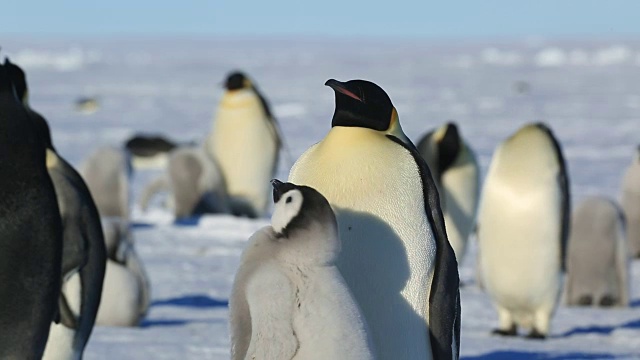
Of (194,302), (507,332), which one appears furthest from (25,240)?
(194,302)

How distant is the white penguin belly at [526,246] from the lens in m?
6.78

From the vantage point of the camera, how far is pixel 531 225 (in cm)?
678

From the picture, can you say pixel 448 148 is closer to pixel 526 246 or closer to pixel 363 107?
pixel 526 246

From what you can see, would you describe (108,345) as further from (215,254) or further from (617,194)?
(617,194)

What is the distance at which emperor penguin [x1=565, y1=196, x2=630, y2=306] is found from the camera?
27.5 ft

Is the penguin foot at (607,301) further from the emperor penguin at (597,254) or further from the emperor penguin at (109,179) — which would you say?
the emperor penguin at (109,179)

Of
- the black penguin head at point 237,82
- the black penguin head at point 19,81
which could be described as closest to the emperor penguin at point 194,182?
the black penguin head at point 237,82

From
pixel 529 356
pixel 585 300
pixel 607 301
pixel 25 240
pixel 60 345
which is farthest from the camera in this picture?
pixel 585 300

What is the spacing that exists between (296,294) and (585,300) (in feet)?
19.8

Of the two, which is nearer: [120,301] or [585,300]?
[120,301]

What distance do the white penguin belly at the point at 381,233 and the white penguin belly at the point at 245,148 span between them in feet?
29.5

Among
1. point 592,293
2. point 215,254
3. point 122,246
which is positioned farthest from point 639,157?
point 122,246

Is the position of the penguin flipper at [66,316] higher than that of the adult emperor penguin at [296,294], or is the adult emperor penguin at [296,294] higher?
the adult emperor penguin at [296,294]

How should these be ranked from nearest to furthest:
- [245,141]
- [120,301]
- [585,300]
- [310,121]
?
[120,301] → [585,300] → [245,141] → [310,121]
